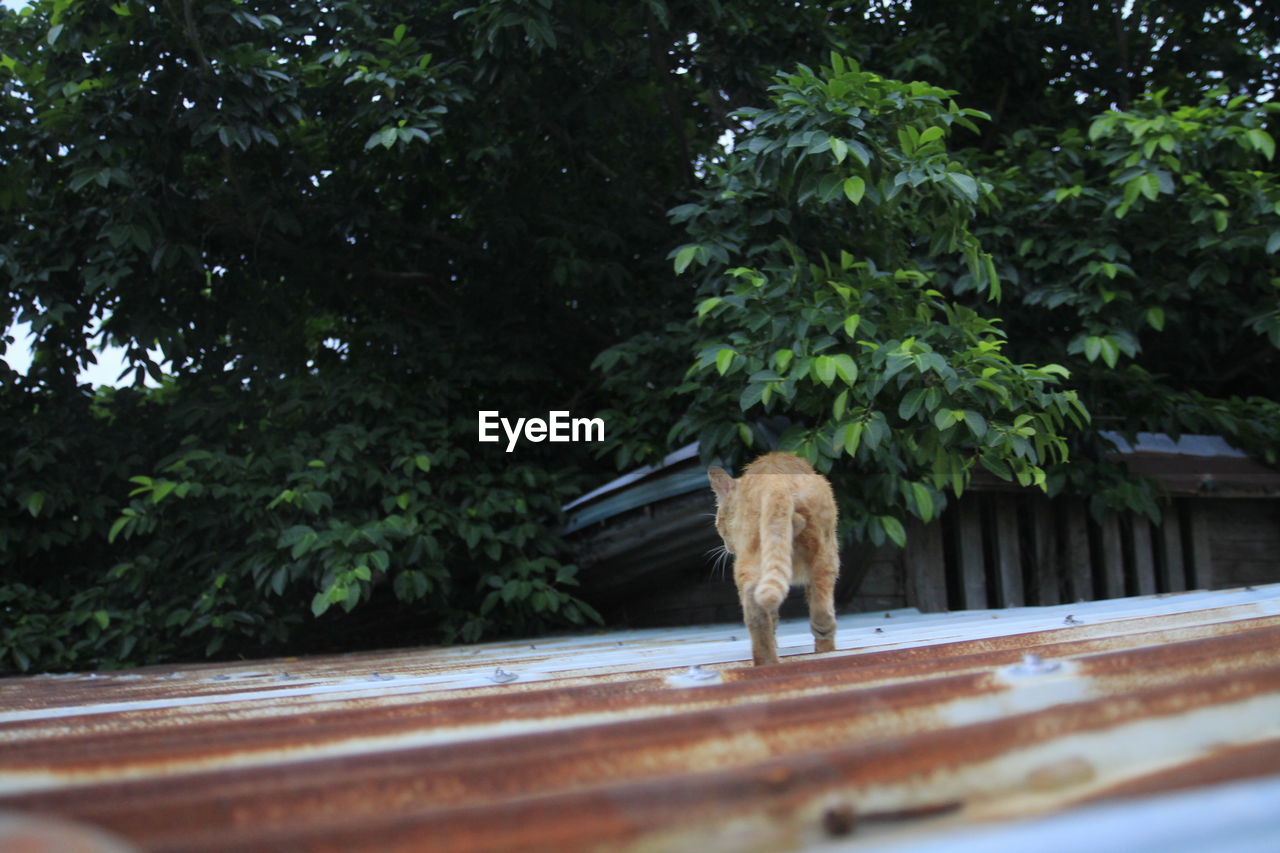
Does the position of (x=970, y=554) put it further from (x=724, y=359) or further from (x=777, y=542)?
(x=777, y=542)

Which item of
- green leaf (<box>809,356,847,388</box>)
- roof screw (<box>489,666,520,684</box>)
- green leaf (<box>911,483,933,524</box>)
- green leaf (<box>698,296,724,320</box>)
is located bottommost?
roof screw (<box>489,666,520,684</box>)

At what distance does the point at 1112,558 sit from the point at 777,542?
5324 mm

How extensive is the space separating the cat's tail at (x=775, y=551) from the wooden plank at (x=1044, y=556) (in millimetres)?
4754

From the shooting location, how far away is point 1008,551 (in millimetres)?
7254

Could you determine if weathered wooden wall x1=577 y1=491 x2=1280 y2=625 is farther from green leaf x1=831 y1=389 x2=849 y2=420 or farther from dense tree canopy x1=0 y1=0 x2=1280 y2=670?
green leaf x1=831 y1=389 x2=849 y2=420

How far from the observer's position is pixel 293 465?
20.4 ft

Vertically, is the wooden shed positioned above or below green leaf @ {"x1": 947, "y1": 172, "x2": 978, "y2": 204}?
below

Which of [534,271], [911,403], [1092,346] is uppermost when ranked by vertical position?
[534,271]

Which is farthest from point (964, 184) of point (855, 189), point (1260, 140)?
point (1260, 140)

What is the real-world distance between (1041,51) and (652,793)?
7.99m

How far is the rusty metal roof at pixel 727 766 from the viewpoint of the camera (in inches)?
38.9

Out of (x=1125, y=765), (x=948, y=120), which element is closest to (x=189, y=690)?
(x=1125, y=765)

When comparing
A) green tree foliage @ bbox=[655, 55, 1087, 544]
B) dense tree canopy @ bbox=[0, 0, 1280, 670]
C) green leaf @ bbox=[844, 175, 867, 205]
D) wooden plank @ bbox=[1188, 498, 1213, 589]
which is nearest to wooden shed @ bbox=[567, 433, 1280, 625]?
wooden plank @ bbox=[1188, 498, 1213, 589]

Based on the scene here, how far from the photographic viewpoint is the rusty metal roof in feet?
3.24
